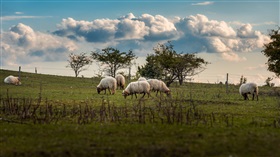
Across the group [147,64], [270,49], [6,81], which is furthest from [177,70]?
[6,81]

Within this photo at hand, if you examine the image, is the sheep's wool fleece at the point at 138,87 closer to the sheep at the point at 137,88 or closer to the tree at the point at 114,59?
the sheep at the point at 137,88

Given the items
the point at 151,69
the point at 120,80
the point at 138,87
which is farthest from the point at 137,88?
the point at 151,69

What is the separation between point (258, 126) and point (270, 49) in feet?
111

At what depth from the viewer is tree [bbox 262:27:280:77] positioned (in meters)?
49.0

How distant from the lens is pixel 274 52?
4884 cm

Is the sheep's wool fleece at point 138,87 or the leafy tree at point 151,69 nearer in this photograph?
the sheep's wool fleece at point 138,87

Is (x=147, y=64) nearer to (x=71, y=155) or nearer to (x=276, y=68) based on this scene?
(x=276, y=68)

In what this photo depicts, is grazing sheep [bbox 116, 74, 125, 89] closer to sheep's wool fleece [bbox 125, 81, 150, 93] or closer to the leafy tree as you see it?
sheep's wool fleece [bbox 125, 81, 150, 93]

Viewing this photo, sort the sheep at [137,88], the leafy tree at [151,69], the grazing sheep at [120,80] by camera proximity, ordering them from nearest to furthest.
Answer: the sheep at [137,88]
the grazing sheep at [120,80]
the leafy tree at [151,69]

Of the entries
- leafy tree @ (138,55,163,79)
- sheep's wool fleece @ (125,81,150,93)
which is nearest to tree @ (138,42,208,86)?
leafy tree @ (138,55,163,79)

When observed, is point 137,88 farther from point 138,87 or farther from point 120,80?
point 120,80

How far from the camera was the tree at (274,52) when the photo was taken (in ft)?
161

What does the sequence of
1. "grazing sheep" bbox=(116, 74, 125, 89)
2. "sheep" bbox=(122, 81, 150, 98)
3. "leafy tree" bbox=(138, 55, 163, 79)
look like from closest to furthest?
"sheep" bbox=(122, 81, 150, 98) < "grazing sheep" bbox=(116, 74, 125, 89) < "leafy tree" bbox=(138, 55, 163, 79)

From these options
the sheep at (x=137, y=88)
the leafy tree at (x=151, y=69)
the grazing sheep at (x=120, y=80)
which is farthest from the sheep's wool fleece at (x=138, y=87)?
the leafy tree at (x=151, y=69)
